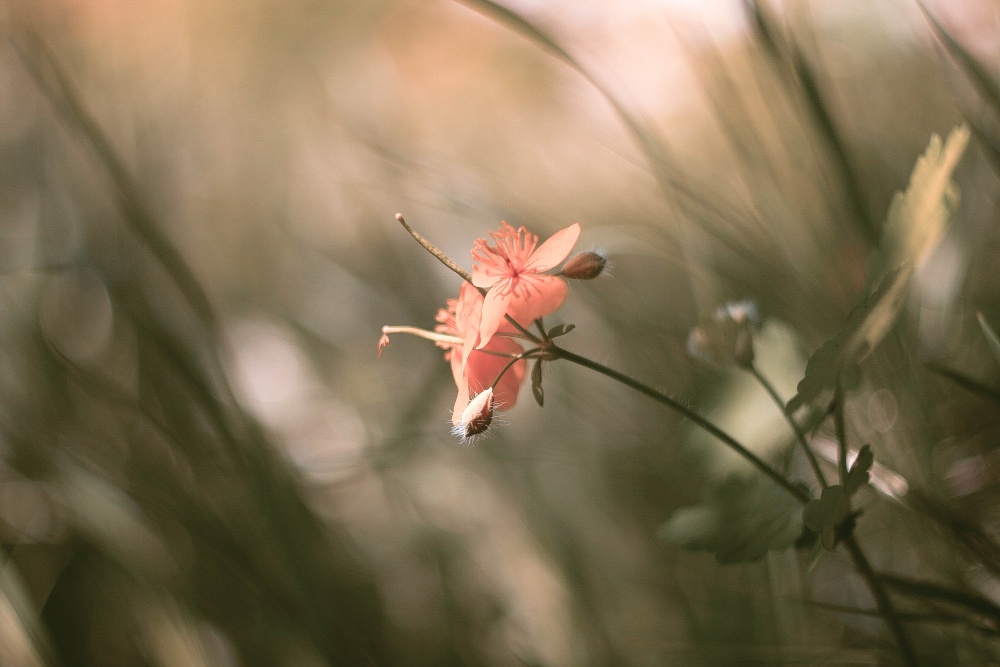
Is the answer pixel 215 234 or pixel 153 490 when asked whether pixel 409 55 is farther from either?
pixel 153 490

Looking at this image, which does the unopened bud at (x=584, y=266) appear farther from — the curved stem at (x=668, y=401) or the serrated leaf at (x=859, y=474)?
the serrated leaf at (x=859, y=474)

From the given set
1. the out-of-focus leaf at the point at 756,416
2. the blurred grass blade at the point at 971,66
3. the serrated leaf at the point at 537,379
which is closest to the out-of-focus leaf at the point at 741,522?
the out-of-focus leaf at the point at 756,416

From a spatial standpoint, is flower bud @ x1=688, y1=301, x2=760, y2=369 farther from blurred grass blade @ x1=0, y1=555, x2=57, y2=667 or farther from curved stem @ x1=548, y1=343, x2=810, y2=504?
blurred grass blade @ x1=0, y1=555, x2=57, y2=667

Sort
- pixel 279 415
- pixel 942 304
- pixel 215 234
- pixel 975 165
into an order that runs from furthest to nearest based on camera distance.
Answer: pixel 215 234 → pixel 279 415 → pixel 975 165 → pixel 942 304

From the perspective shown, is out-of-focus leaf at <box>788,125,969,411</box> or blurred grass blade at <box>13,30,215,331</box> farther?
blurred grass blade at <box>13,30,215,331</box>

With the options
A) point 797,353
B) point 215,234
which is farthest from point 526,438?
point 215,234

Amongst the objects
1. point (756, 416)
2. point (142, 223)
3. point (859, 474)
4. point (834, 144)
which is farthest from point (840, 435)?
point (142, 223)

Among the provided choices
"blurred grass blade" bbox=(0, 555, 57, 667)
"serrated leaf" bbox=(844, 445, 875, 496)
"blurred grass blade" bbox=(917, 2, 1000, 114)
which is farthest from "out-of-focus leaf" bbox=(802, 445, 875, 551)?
"blurred grass blade" bbox=(0, 555, 57, 667)
